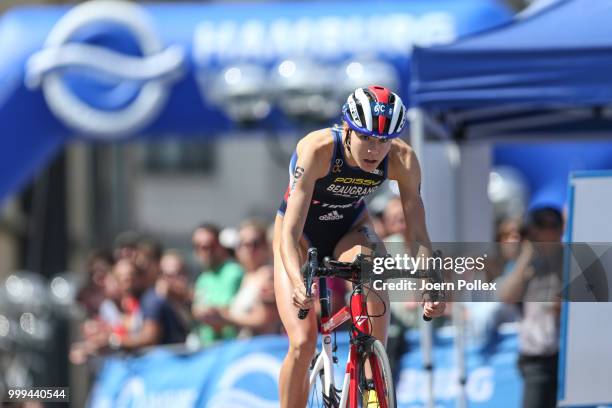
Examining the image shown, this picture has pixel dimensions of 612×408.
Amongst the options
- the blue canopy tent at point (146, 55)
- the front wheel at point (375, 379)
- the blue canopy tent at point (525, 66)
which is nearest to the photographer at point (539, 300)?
the blue canopy tent at point (525, 66)

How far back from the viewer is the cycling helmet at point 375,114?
6332mm

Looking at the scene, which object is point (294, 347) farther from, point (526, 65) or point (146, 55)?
point (146, 55)

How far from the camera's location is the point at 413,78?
8352 millimetres

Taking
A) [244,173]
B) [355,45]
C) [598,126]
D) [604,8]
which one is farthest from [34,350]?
Answer: [244,173]

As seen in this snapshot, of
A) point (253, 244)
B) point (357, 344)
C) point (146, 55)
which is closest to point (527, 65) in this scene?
point (253, 244)

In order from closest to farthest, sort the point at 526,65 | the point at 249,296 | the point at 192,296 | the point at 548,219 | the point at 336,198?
the point at 336,198 → the point at 526,65 → the point at 548,219 → the point at 249,296 → the point at 192,296

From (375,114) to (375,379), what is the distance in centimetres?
127

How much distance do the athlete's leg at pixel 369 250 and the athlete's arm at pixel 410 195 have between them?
17 cm

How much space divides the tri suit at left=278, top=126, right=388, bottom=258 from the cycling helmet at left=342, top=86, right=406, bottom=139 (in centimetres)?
26

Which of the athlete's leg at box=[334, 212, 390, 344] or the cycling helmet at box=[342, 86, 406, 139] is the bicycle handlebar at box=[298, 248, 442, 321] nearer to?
the athlete's leg at box=[334, 212, 390, 344]

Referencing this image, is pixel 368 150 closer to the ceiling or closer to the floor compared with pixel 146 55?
closer to the floor

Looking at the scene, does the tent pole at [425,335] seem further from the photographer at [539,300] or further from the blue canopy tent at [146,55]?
the blue canopy tent at [146,55]

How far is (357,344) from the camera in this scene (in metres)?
6.44

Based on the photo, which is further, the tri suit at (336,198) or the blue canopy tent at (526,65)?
the blue canopy tent at (526,65)
